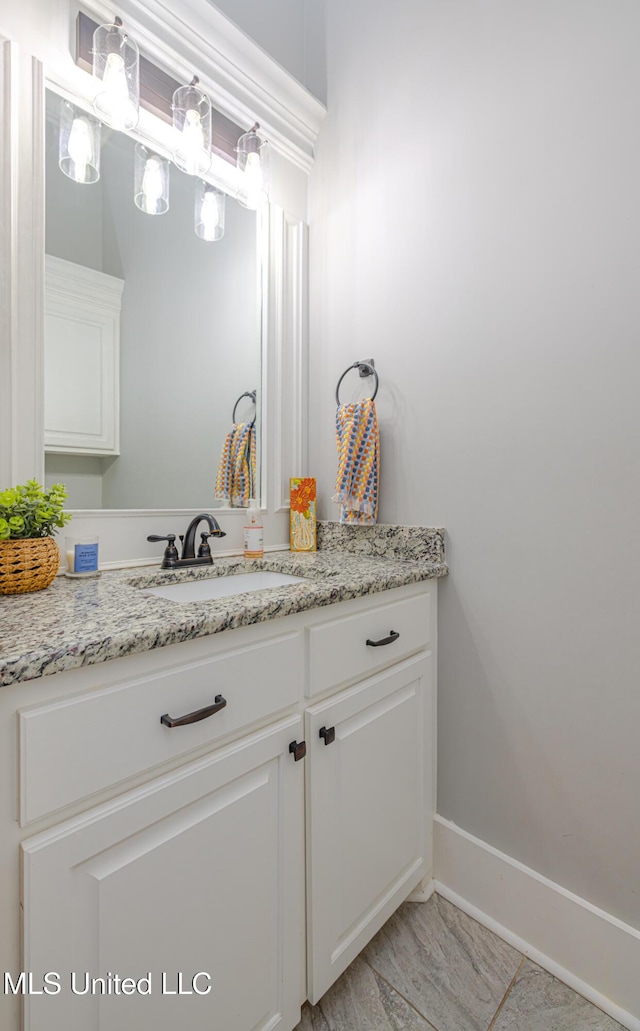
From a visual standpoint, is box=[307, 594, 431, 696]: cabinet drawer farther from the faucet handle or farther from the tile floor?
the tile floor

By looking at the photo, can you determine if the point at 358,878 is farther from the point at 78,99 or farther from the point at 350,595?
the point at 78,99

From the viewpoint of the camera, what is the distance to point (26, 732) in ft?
1.85

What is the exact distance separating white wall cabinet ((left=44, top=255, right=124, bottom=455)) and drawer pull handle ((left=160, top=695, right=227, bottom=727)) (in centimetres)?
76

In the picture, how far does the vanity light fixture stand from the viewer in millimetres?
1312

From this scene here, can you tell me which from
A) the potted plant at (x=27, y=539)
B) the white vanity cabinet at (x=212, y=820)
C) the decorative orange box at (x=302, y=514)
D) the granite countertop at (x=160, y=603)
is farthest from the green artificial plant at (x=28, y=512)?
the decorative orange box at (x=302, y=514)

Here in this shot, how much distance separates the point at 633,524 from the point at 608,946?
37.2 inches

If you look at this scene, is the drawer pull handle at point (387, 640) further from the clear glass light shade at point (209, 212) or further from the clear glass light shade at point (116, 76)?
the clear glass light shade at point (116, 76)

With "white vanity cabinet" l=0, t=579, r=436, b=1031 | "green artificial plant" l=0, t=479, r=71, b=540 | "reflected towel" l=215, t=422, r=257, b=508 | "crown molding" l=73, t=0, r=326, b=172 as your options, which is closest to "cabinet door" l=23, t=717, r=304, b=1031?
"white vanity cabinet" l=0, t=579, r=436, b=1031

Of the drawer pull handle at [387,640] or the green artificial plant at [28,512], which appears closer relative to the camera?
the green artificial plant at [28,512]

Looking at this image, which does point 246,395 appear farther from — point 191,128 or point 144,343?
point 191,128

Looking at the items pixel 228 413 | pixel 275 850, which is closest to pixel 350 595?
pixel 275 850

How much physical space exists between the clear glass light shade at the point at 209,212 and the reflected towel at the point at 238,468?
0.60 m

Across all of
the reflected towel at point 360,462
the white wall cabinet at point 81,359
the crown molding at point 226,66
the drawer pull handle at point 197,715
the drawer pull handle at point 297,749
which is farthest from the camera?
the reflected towel at point 360,462

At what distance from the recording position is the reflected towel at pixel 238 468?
4.93ft
